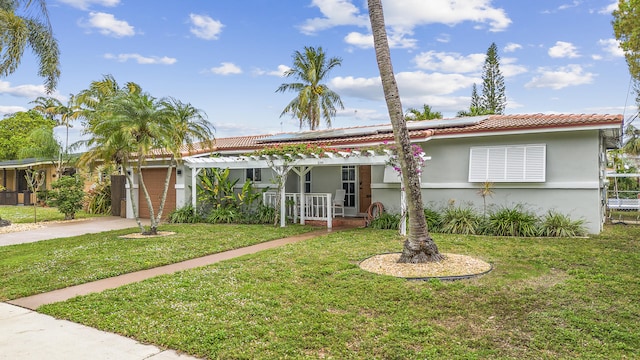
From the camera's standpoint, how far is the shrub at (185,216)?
Result: 15.1 metres

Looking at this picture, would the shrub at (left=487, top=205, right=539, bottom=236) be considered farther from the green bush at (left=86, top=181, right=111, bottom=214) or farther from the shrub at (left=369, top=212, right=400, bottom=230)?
the green bush at (left=86, top=181, right=111, bottom=214)

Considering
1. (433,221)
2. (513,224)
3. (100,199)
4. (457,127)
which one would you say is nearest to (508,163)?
(513,224)

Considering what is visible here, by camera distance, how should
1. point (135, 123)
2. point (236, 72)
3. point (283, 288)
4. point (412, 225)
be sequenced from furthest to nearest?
point (236, 72) < point (135, 123) < point (412, 225) < point (283, 288)

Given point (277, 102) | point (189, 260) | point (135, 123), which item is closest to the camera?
point (189, 260)

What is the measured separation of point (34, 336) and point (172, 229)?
875cm

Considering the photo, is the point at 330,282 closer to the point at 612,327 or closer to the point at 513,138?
the point at 612,327

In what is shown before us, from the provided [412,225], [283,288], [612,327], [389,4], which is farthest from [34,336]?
[389,4]

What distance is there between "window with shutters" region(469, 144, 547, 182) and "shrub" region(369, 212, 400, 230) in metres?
2.44

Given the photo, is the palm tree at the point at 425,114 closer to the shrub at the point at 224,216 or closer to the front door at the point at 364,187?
the front door at the point at 364,187

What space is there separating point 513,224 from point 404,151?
563cm

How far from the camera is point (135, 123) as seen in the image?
1079cm

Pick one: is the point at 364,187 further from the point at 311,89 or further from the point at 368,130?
the point at 311,89

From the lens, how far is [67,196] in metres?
16.9

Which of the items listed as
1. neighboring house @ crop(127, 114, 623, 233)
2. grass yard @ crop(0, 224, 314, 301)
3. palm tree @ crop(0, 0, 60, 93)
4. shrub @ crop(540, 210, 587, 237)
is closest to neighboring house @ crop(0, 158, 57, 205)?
palm tree @ crop(0, 0, 60, 93)
